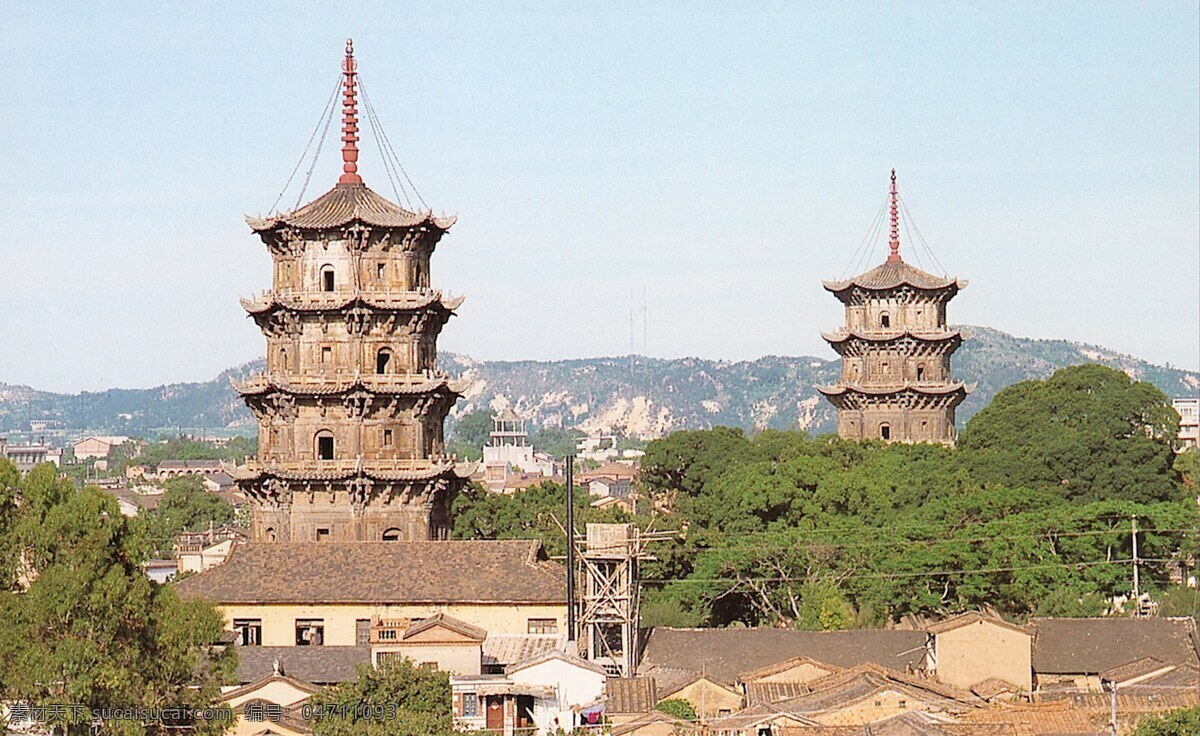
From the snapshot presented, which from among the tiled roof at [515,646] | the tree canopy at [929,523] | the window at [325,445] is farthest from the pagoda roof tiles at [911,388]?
the tiled roof at [515,646]

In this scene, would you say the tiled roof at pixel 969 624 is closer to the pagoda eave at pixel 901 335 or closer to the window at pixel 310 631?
the window at pixel 310 631

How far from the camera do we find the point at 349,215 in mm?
68000

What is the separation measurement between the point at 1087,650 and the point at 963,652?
4052 mm

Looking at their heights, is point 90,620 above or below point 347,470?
below

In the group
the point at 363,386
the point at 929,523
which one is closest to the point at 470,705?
the point at 363,386

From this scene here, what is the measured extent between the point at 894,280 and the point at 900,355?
3.07 m

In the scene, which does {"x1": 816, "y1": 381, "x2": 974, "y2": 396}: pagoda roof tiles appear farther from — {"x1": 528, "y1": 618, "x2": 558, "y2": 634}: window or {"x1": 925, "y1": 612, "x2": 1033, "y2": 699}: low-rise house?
{"x1": 925, "y1": 612, "x2": 1033, "y2": 699}: low-rise house

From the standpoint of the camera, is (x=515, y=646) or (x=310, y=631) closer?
(x=515, y=646)

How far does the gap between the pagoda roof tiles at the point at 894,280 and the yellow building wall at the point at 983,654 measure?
1846 inches

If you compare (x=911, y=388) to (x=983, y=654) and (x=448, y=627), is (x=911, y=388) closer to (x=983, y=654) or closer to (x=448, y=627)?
(x=983, y=654)

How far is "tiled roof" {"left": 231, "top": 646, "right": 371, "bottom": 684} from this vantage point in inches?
1925

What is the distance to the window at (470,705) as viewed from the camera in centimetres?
4488

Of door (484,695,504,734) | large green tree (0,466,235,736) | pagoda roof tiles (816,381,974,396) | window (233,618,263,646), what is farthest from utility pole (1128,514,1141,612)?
pagoda roof tiles (816,381,974,396)

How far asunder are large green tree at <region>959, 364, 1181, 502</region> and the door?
3646 centimetres
